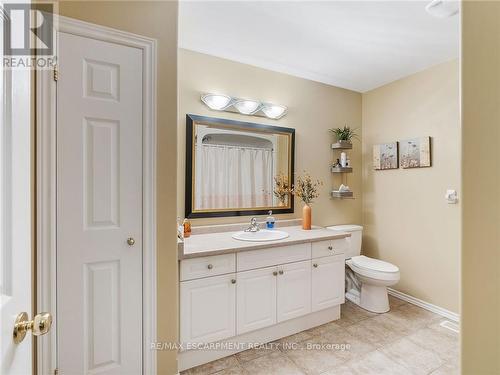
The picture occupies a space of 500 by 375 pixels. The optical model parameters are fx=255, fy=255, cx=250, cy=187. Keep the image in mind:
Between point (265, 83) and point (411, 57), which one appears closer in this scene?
point (411, 57)

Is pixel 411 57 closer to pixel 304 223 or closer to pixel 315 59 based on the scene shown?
pixel 315 59

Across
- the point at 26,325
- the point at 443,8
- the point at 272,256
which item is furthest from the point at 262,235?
the point at 443,8

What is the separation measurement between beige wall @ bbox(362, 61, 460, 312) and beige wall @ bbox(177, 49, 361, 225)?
0.24 m

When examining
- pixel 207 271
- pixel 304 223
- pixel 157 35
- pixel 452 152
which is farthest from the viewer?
pixel 304 223

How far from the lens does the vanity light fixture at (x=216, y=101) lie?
2.30m

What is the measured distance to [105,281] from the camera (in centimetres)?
142

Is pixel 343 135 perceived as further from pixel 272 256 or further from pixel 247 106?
pixel 272 256

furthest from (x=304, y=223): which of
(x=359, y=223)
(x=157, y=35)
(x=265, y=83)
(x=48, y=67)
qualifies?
(x=48, y=67)

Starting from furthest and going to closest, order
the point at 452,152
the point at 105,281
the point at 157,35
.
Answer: the point at 452,152 → the point at 157,35 → the point at 105,281

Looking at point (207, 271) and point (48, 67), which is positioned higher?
point (48, 67)

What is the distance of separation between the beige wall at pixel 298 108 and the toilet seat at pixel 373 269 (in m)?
0.55

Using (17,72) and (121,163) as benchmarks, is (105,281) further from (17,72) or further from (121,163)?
(17,72)

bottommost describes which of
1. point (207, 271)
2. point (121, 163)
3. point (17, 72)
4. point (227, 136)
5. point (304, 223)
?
point (207, 271)

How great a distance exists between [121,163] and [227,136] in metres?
1.19
